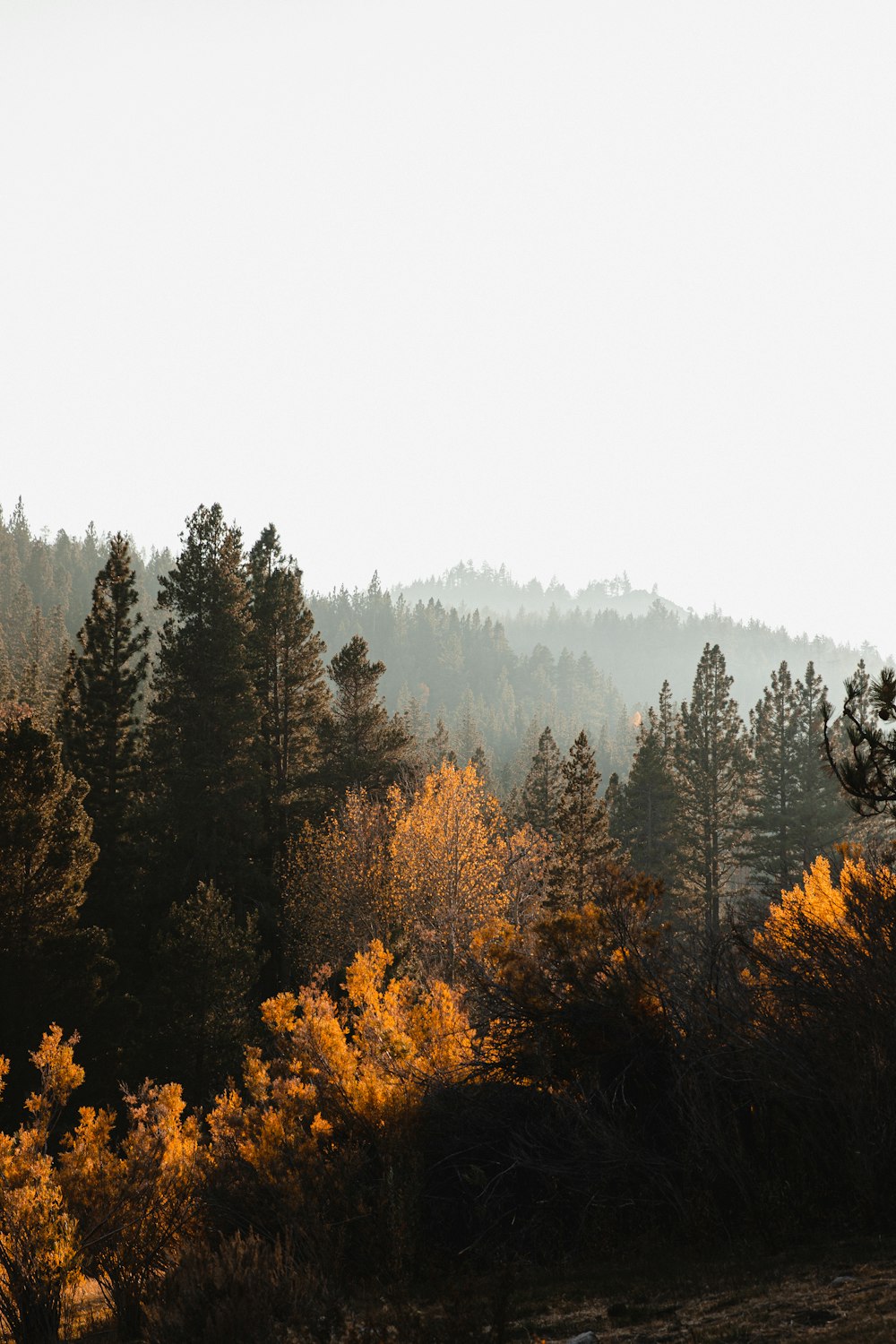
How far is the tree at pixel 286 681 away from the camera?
37969 mm

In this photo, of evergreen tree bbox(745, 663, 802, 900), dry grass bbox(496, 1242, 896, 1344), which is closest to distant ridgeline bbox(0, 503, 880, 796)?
evergreen tree bbox(745, 663, 802, 900)

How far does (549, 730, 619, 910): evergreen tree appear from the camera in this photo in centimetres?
3559

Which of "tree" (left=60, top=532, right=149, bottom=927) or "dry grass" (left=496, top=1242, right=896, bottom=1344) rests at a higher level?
"tree" (left=60, top=532, right=149, bottom=927)

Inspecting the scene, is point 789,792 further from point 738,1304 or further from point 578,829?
point 738,1304

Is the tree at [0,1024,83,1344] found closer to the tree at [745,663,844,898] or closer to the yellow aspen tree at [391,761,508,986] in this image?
the yellow aspen tree at [391,761,508,986]

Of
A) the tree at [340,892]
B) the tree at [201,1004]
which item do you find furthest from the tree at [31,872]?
the tree at [340,892]

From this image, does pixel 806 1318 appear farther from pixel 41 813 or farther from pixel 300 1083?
pixel 41 813

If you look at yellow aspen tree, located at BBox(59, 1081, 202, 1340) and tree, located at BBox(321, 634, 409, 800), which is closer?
yellow aspen tree, located at BBox(59, 1081, 202, 1340)

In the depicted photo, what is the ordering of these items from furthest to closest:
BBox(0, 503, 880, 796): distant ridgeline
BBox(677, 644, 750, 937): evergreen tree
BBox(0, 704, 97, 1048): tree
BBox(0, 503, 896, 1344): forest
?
BBox(0, 503, 880, 796): distant ridgeline, BBox(677, 644, 750, 937): evergreen tree, BBox(0, 704, 97, 1048): tree, BBox(0, 503, 896, 1344): forest

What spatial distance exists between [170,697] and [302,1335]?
31148mm

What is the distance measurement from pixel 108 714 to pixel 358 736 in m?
10.2

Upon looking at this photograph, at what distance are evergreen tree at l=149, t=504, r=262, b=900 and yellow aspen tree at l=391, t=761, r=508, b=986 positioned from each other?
625 cm

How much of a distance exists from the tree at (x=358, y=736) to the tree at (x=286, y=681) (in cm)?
73

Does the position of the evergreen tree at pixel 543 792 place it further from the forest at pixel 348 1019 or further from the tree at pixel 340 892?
the tree at pixel 340 892
